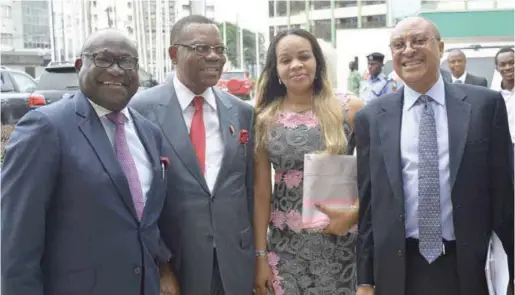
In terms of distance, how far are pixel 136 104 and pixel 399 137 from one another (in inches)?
53.6

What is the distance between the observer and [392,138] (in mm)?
2717

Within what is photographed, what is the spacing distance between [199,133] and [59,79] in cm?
1046

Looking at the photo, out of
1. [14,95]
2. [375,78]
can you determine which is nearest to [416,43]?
[375,78]

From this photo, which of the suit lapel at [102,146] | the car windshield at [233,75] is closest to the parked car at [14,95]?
the suit lapel at [102,146]

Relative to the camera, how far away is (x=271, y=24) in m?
50.3

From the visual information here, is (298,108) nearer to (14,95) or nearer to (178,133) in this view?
(178,133)

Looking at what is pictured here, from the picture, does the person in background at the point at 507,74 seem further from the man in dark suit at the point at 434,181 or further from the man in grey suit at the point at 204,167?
the man in grey suit at the point at 204,167

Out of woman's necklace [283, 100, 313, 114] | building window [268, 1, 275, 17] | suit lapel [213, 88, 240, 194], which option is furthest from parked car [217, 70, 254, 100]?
suit lapel [213, 88, 240, 194]

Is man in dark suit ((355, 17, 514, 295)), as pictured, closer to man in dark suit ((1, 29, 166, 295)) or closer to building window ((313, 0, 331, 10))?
man in dark suit ((1, 29, 166, 295))

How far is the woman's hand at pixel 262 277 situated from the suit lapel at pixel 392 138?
3.11ft

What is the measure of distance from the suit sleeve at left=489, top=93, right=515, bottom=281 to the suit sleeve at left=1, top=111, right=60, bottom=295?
1.84 meters

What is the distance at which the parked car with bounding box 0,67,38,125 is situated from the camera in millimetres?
12961

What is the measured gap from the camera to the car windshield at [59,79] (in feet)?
41.4

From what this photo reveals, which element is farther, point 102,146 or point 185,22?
point 185,22
